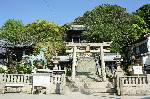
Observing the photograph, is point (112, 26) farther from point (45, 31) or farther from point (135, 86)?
point (135, 86)

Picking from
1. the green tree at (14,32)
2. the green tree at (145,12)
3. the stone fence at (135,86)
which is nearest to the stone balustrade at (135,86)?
the stone fence at (135,86)

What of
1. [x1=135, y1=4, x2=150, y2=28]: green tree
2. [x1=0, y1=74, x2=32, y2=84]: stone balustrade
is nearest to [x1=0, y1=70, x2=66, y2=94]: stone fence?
[x1=0, y1=74, x2=32, y2=84]: stone balustrade

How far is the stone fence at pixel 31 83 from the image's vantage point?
21812 mm

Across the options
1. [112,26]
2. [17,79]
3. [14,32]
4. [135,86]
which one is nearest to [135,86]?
[135,86]

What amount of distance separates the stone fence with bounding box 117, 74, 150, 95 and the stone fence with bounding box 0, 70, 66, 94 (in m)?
4.50

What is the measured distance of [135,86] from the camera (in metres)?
22.1

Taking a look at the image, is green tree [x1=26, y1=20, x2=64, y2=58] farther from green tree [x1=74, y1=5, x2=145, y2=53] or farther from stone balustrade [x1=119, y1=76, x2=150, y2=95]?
stone balustrade [x1=119, y1=76, x2=150, y2=95]

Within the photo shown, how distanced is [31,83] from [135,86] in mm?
7928

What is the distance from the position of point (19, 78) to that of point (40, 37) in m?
33.8

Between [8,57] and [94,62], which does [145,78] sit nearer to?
[94,62]

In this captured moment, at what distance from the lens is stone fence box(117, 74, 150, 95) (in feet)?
72.0

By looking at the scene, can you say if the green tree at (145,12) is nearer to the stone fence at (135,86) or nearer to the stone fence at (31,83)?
the stone fence at (135,86)

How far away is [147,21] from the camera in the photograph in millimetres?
60938

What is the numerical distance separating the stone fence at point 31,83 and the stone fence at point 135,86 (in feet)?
14.8
